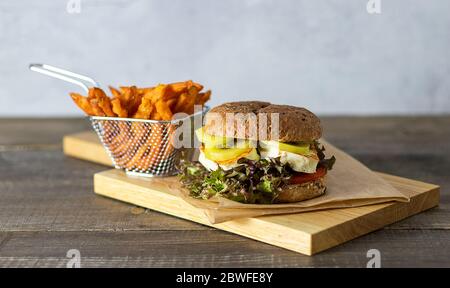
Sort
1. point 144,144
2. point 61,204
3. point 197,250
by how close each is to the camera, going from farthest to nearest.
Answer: point 144,144 < point 61,204 < point 197,250

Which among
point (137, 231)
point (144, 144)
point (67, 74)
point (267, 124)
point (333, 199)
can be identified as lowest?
point (137, 231)

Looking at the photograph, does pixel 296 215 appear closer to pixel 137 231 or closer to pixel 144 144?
pixel 137 231

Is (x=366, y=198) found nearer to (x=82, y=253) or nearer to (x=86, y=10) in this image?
(x=82, y=253)

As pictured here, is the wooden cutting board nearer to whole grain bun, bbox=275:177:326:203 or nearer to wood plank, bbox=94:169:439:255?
wood plank, bbox=94:169:439:255

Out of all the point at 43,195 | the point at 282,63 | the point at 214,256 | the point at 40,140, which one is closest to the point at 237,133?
the point at 214,256

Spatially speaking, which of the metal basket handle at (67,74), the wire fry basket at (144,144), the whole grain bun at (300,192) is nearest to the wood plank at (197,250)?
the whole grain bun at (300,192)

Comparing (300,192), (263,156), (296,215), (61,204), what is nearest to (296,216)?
(296,215)

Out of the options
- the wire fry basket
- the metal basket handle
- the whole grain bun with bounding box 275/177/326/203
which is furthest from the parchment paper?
the metal basket handle

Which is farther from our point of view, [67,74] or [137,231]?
[67,74]
